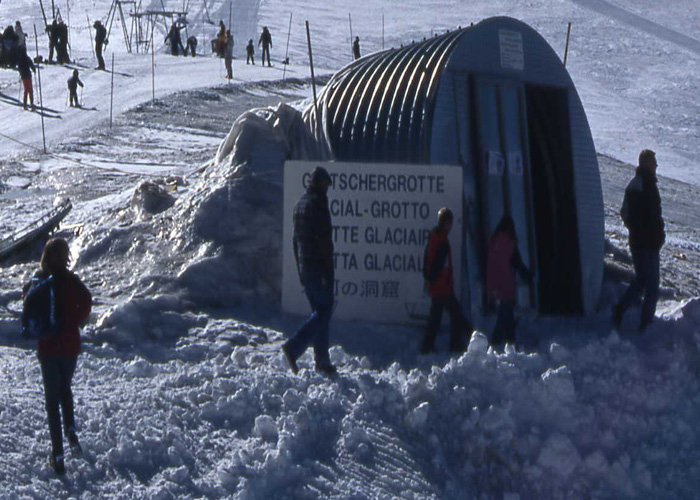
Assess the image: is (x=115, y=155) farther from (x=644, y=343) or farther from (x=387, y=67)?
(x=644, y=343)

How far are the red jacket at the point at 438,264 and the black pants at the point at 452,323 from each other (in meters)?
0.07

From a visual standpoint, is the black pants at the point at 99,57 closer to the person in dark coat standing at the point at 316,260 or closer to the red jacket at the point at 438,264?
the red jacket at the point at 438,264

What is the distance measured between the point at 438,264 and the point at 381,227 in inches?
52.6

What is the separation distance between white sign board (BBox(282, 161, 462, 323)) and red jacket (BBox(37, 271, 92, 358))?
386 centimetres

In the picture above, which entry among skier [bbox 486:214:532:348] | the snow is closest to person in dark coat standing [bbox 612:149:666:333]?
the snow

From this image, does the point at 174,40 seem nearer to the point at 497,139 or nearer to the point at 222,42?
the point at 222,42

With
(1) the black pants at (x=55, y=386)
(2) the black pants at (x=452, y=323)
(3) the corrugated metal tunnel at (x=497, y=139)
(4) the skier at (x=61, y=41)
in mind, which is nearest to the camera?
(1) the black pants at (x=55, y=386)

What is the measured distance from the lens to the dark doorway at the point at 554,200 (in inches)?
429

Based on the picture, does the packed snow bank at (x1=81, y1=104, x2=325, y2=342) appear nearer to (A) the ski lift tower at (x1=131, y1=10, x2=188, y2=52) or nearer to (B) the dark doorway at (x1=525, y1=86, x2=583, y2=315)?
(B) the dark doorway at (x1=525, y1=86, x2=583, y2=315)

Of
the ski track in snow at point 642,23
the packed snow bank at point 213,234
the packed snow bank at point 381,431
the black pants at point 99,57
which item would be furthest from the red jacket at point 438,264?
the ski track in snow at point 642,23

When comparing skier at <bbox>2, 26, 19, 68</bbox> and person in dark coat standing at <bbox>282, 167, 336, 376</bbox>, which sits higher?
person in dark coat standing at <bbox>282, 167, 336, 376</bbox>

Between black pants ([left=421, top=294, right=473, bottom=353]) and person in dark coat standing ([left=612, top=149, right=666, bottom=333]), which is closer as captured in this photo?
black pants ([left=421, top=294, right=473, bottom=353])

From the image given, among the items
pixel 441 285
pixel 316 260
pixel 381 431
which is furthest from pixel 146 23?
pixel 381 431

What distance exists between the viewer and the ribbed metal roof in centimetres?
1027
